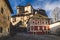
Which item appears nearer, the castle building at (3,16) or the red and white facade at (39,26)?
the castle building at (3,16)

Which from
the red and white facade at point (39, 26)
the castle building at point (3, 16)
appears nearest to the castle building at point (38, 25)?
the red and white facade at point (39, 26)

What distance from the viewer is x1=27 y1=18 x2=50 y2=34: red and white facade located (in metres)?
57.6

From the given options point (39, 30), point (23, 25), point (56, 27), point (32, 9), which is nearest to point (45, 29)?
point (39, 30)

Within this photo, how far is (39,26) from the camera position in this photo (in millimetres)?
58906

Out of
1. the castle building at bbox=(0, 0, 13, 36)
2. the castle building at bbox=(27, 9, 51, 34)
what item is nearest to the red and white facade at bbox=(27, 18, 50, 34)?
the castle building at bbox=(27, 9, 51, 34)

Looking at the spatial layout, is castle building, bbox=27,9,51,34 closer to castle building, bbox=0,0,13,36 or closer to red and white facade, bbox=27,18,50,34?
red and white facade, bbox=27,18,50,34

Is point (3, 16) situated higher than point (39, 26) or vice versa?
point (3, 16)

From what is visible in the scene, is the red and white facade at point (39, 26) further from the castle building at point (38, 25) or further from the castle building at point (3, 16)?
the castle building at point (3, 16)

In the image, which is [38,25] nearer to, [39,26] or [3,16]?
A: [39,26]

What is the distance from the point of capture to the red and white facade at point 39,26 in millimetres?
57644

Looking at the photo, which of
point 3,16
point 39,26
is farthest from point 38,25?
point 3,16

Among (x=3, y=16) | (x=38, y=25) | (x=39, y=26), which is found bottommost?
(x=39, y=26)

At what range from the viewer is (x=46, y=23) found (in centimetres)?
6134

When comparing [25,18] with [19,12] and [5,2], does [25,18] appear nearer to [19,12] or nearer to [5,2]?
[19,12]
